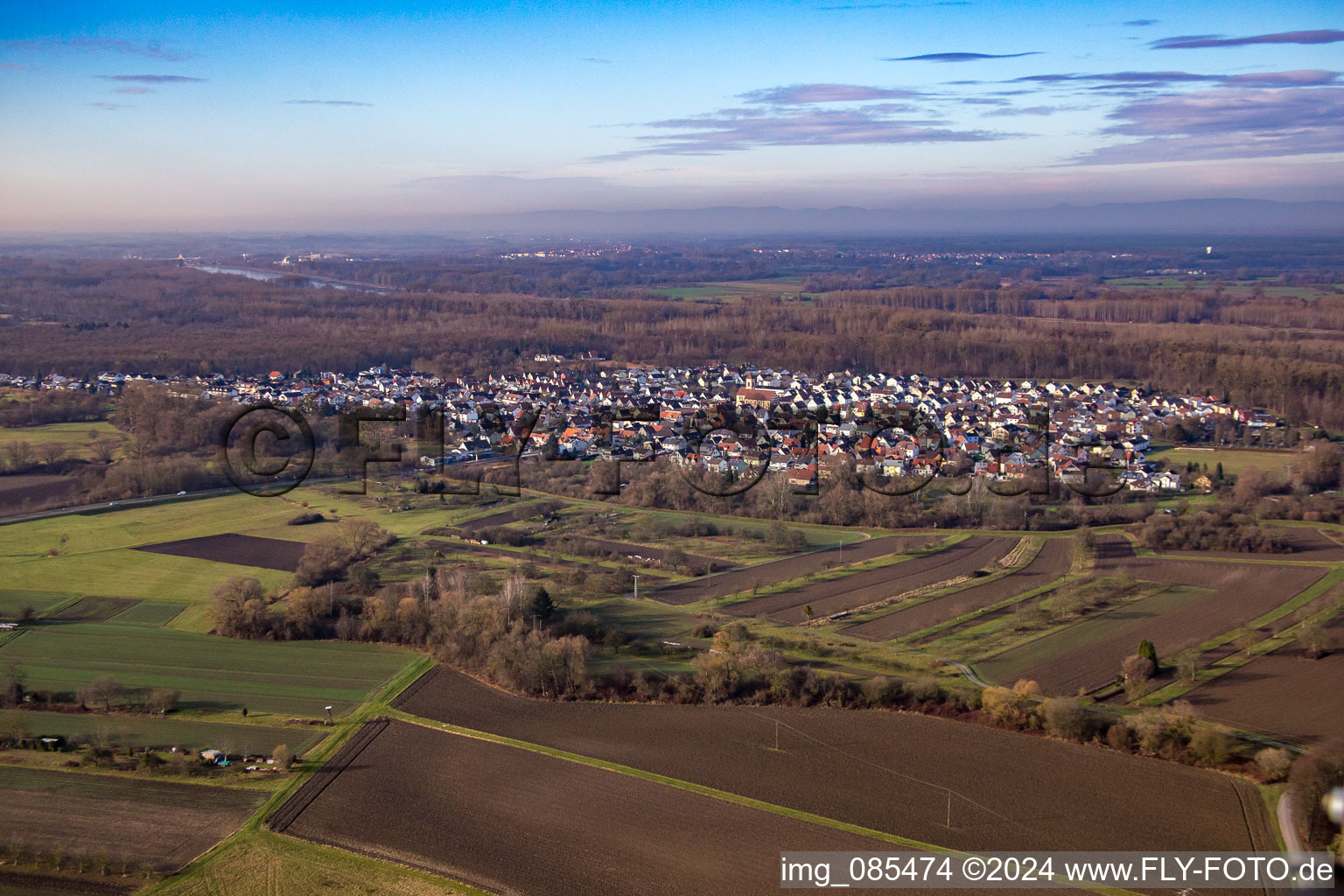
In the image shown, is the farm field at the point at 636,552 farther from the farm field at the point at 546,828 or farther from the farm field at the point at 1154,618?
the farm field at the point at 546,828

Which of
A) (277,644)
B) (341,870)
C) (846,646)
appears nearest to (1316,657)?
(846,646)

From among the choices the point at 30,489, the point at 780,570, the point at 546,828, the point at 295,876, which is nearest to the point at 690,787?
the point at 546,828

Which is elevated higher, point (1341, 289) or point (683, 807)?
point (1341, 289)

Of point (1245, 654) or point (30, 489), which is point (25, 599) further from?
point (1245, 654)

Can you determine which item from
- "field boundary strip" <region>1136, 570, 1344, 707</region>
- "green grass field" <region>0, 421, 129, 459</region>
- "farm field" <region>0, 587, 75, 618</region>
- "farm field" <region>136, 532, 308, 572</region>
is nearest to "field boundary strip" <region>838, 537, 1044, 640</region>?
"field boundary strip" <region>1136, 570, 1344, 707</region>

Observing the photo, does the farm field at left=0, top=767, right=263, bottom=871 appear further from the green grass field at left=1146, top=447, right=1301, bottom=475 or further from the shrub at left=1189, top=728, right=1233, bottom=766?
the green grass field at left=1146, top=447, right=1301, bottom=475

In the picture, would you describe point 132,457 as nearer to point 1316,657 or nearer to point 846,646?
point 846,646

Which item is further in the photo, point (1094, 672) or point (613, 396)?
point (613, 396)
